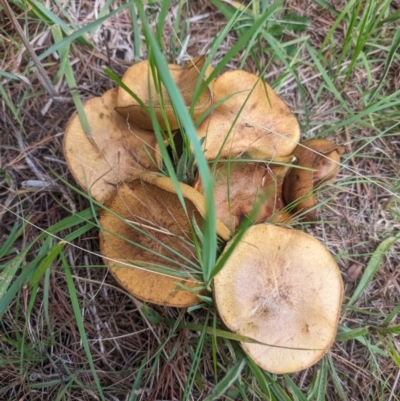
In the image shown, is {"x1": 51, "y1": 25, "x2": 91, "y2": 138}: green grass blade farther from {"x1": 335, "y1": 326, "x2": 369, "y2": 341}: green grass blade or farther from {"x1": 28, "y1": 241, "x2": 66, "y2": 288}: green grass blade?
{"x1": 335, "y1": 326, "x2": 369, "y2": 341}: green grass blade

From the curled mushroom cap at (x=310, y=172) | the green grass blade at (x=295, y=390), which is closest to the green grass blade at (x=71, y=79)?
the curled mushroom cap at (x=310, y=172)

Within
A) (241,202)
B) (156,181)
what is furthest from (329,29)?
(156,181)

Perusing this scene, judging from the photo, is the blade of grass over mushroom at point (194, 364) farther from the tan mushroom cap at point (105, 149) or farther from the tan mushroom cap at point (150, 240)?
the tan mushroom cap at point (105, 149)

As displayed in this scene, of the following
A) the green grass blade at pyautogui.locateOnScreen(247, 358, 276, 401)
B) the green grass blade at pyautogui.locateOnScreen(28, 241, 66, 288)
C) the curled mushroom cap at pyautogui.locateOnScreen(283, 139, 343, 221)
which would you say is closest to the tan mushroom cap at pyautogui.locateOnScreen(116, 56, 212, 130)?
the curled mushroom cap at pyautogui.locateOnScreen(283, 139, 343, 221)

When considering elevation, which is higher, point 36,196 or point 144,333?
point 36,196

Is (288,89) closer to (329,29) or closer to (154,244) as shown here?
(329,29)

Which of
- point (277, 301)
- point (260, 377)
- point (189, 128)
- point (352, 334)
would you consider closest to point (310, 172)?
point (277, 301)
